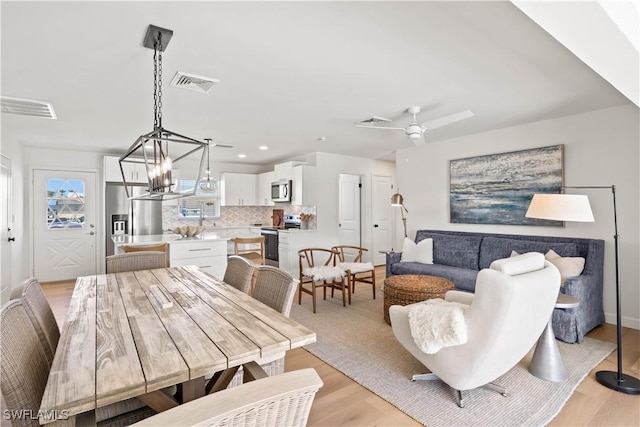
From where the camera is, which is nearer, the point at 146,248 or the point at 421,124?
the point at 421,124

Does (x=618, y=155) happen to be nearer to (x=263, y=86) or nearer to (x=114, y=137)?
(x=263, y=86)

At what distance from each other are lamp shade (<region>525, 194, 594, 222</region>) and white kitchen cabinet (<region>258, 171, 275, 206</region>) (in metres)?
5.23

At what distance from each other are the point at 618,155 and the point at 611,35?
2738 mm

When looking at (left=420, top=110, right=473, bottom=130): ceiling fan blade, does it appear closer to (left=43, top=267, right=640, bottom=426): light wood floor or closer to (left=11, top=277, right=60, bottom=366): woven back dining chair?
(left=43, top=267, right=640, bottom=426): light wood floor

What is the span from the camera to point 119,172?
579 cm

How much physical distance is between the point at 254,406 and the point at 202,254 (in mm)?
3615

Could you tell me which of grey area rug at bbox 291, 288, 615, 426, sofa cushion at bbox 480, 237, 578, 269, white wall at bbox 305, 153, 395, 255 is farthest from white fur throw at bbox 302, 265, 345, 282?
white wall at bbox 305, 153, 395, 255

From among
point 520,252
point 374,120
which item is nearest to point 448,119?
point 374,120

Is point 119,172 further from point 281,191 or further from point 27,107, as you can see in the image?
point 281,191

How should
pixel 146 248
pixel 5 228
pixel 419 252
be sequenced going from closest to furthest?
pixel 146 248 < pixel 5 228 < pixel 419 252

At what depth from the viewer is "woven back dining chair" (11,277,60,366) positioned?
1.54m

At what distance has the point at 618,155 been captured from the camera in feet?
11.4

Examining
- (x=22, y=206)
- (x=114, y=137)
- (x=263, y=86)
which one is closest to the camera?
(x=263, y=86)

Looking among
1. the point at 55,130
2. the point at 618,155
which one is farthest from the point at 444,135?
the point at 55,130
